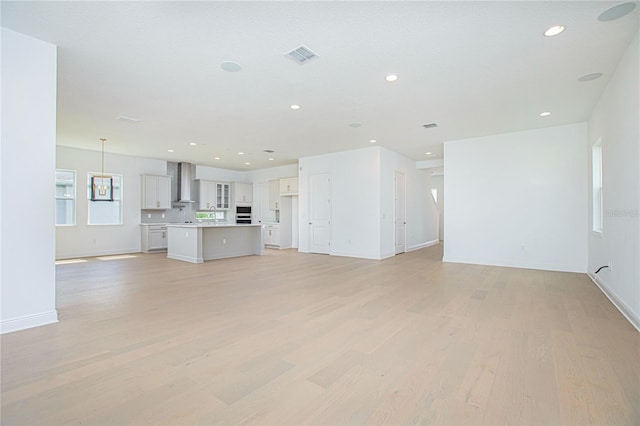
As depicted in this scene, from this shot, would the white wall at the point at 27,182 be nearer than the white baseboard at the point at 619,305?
Yes

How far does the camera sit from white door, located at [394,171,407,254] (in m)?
8.55

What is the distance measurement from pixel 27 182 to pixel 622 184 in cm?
648

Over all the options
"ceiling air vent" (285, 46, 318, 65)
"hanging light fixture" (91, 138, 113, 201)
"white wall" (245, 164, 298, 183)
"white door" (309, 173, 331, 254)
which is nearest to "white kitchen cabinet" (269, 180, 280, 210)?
"white wall" (245, 164, 298, 183)

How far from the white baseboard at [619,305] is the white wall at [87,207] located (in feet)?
32.4

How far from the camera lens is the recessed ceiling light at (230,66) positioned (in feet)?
11.4

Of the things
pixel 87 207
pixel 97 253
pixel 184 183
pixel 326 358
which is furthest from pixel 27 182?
pixel 184 183

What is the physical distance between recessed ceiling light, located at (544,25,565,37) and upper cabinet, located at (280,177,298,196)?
7.87 m

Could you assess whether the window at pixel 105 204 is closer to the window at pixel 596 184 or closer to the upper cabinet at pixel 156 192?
the upper cabinet at pixel 156 192

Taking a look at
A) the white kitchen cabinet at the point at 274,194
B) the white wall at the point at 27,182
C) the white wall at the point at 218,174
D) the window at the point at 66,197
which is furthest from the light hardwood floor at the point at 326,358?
the white wall at the point at 218,174

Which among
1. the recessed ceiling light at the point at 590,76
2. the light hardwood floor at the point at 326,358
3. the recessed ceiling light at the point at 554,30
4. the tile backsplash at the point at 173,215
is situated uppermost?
the recessed ceiling light at the point at 590,76

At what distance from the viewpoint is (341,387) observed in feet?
6.29

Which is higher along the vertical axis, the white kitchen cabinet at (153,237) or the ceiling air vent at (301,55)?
the ceiling air vent at (301,55)

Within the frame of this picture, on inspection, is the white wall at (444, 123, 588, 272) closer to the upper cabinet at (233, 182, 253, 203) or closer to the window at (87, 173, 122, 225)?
the upper cabinet at (233, 182, 253, 203)

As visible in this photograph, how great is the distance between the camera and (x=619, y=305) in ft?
11.6
